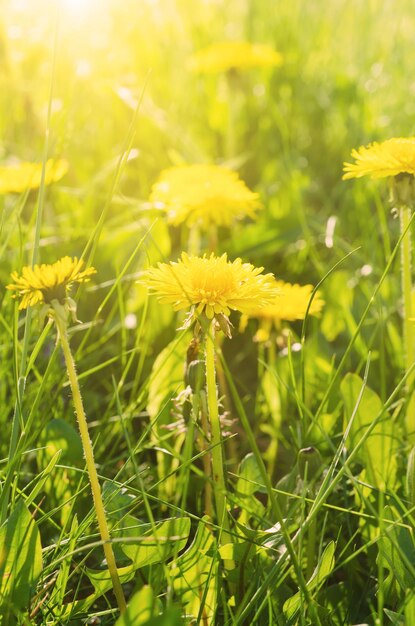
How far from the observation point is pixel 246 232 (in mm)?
1645

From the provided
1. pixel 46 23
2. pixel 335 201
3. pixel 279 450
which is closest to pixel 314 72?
pixel 335 201

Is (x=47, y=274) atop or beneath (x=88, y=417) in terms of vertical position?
atop

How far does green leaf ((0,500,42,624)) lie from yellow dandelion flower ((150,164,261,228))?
0.60m

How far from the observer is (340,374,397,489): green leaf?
0.93 meters

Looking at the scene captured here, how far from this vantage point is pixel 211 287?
789mm

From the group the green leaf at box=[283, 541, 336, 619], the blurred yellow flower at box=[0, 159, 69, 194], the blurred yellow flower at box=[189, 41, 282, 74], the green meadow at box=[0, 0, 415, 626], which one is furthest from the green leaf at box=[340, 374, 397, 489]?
the blurred yellow flower at box=[189, 41, 282, 74]

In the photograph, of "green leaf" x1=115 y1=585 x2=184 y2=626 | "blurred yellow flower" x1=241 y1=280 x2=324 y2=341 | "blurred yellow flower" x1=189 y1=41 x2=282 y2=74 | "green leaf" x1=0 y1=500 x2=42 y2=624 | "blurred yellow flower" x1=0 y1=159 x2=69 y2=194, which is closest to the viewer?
"green leaf" x1=115 y1=585 x2=184 y2=626

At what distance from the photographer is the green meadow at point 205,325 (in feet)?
2.46

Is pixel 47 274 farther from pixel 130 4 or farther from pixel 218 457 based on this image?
pixel 130 4

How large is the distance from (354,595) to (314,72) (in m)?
2.02

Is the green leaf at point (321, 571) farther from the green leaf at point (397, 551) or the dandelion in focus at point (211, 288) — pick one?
the dandelion in focus at point (211, 288)

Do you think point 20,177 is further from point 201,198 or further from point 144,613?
point 144,613

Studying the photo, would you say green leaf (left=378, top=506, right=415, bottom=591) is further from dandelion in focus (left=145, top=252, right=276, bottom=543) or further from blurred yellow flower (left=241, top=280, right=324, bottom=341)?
blurred yellow flower (left=241, top=280, right=324, bottom=341)

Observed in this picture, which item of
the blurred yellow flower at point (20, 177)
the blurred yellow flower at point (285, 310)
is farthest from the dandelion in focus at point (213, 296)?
the blurred yellow flower at point (20, 177)
